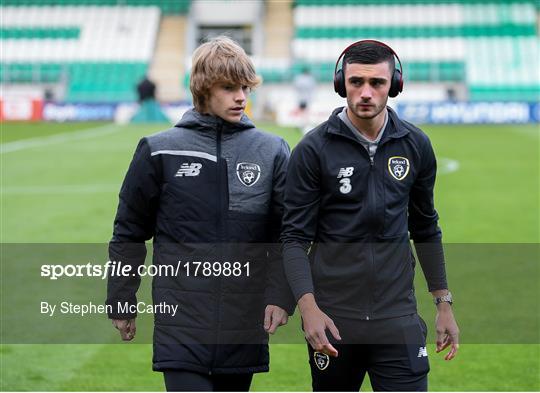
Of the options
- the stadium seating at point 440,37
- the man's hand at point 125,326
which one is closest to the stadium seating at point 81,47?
the stadium seating at point 440,37

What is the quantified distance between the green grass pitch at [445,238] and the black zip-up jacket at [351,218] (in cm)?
284

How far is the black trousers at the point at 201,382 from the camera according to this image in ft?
14.6

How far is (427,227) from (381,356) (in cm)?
61

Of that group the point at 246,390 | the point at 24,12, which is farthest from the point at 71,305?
the point at 24,12

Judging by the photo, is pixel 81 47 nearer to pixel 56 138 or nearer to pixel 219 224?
pixel 56 138

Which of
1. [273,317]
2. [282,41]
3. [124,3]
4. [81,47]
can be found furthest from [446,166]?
[124,3]

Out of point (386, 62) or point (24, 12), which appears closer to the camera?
point (386, 62)

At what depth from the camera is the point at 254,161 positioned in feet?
15.2

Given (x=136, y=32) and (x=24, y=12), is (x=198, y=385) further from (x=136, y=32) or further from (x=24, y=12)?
(x=24, y=12)

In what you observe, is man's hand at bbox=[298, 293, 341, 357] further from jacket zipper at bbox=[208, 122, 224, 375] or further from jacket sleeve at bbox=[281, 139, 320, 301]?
jacket zipper at bbox=[208, 122, 224, 375]

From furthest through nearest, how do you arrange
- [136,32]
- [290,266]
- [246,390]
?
1. [136,32]
2. [246,390]
3. [290,266]

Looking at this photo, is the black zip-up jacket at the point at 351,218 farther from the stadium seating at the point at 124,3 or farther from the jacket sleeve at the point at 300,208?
the stadium seating at the point at 124,3

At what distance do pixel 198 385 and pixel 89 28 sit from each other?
54.8m

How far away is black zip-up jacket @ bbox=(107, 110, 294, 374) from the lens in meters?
4.52
